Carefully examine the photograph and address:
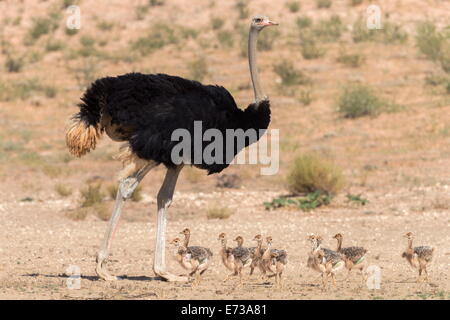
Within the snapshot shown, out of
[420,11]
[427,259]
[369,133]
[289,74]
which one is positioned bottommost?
[427,259]

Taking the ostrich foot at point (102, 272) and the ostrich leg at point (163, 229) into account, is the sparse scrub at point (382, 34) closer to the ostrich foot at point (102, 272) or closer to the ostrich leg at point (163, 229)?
the ostrich leg at point (163, 229)

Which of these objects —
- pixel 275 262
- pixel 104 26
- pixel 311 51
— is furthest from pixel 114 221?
pixel 104 26

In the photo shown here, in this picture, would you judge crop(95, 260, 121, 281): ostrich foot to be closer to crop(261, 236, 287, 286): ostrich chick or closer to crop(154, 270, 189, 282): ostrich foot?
crop(154, 270, 189, 282): ostrich foot

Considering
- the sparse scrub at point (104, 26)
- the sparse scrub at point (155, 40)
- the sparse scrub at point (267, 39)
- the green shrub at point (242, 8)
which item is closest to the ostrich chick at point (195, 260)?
the sparse scrub at point (267, 39)

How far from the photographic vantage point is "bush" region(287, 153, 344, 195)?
14.2 metres

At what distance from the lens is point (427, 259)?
318 inches

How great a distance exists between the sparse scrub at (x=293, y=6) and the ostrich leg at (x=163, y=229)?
2259 cm

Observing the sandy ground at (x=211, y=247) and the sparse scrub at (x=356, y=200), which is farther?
the sparse scrub at (x=356, y=200)

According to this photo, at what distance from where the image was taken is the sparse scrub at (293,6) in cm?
3056

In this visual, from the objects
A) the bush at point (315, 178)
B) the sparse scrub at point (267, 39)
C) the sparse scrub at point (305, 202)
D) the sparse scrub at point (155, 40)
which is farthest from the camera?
the sparse scrub at point (155, 40)

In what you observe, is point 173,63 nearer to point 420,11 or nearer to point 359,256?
point 420,11

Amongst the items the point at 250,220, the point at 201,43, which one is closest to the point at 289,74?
the point at 201,43

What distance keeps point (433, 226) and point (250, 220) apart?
232 centimetres

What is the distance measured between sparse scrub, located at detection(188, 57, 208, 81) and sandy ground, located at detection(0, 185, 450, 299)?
878 centimetres
